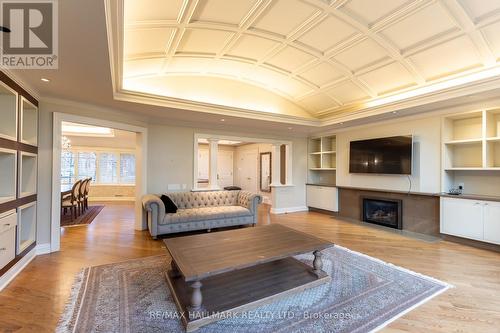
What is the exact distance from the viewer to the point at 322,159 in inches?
271

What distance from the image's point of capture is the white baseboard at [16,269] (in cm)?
250

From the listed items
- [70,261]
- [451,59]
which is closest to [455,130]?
[451,59]

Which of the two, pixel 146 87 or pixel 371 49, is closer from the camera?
pixel 371 49

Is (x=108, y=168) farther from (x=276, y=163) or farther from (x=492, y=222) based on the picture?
(x=492, y=222)

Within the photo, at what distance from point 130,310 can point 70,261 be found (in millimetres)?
1793

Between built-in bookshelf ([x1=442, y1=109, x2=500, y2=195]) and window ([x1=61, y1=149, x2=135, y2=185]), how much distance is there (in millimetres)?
10282

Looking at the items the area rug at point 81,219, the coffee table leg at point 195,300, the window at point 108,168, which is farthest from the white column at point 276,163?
the window at point 108,168

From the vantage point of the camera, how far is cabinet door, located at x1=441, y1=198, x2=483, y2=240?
3797mm

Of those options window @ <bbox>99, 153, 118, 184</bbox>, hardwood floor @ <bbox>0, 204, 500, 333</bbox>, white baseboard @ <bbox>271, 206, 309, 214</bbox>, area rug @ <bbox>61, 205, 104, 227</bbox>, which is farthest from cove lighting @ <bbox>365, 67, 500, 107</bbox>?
window @ <bbox>99, 153, 118, 184</bbox>

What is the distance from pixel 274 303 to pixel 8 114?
3.82 meters

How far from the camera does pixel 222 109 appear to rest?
464 cm

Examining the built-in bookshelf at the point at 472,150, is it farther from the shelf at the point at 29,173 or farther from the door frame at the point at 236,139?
the shelf at the point at 29,173

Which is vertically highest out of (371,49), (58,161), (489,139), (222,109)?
(371,49)

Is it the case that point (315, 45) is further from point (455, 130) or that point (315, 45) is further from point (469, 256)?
point (469, 256)
